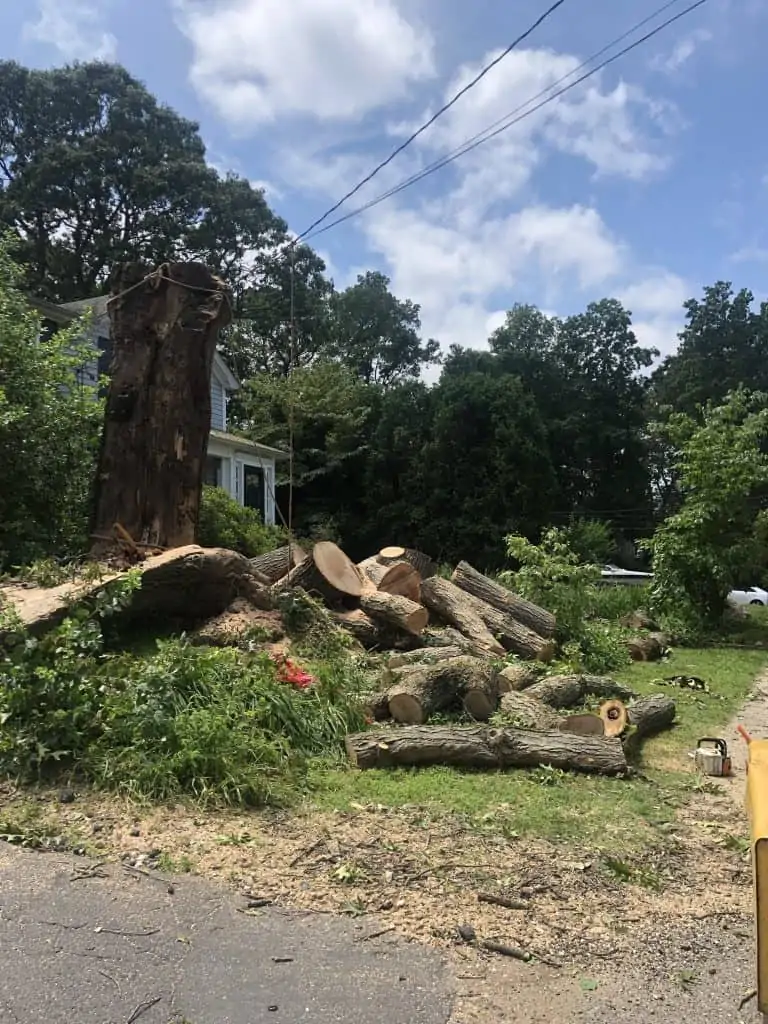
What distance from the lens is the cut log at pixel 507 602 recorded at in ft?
37.1

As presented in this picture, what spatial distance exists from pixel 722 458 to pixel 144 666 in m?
12.8

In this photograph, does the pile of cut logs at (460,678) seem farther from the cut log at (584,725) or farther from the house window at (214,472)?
the house window at (214,472)

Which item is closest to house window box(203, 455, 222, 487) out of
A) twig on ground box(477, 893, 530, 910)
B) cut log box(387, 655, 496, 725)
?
cut log box(387, 655, 496, 725)

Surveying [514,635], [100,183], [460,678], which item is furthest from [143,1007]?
[100,183]

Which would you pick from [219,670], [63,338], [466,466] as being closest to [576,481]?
[466,466]

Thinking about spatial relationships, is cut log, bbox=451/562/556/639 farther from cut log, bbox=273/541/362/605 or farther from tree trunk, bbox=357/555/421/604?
cut log, bbox=273/541/362/605

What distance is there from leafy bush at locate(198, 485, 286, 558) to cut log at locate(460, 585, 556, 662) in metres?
6.47

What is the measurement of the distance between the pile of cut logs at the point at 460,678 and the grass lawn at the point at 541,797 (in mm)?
168

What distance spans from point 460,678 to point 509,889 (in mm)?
3176

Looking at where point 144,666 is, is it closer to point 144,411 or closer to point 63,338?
point 144,411

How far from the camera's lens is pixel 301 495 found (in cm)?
3244

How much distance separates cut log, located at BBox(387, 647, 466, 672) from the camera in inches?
323

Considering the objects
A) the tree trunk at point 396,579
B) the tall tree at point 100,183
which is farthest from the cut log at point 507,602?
the tall tree at point 100,183

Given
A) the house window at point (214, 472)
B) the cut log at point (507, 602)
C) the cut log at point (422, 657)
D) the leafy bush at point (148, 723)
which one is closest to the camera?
the leafy bush at point (148, 723)
